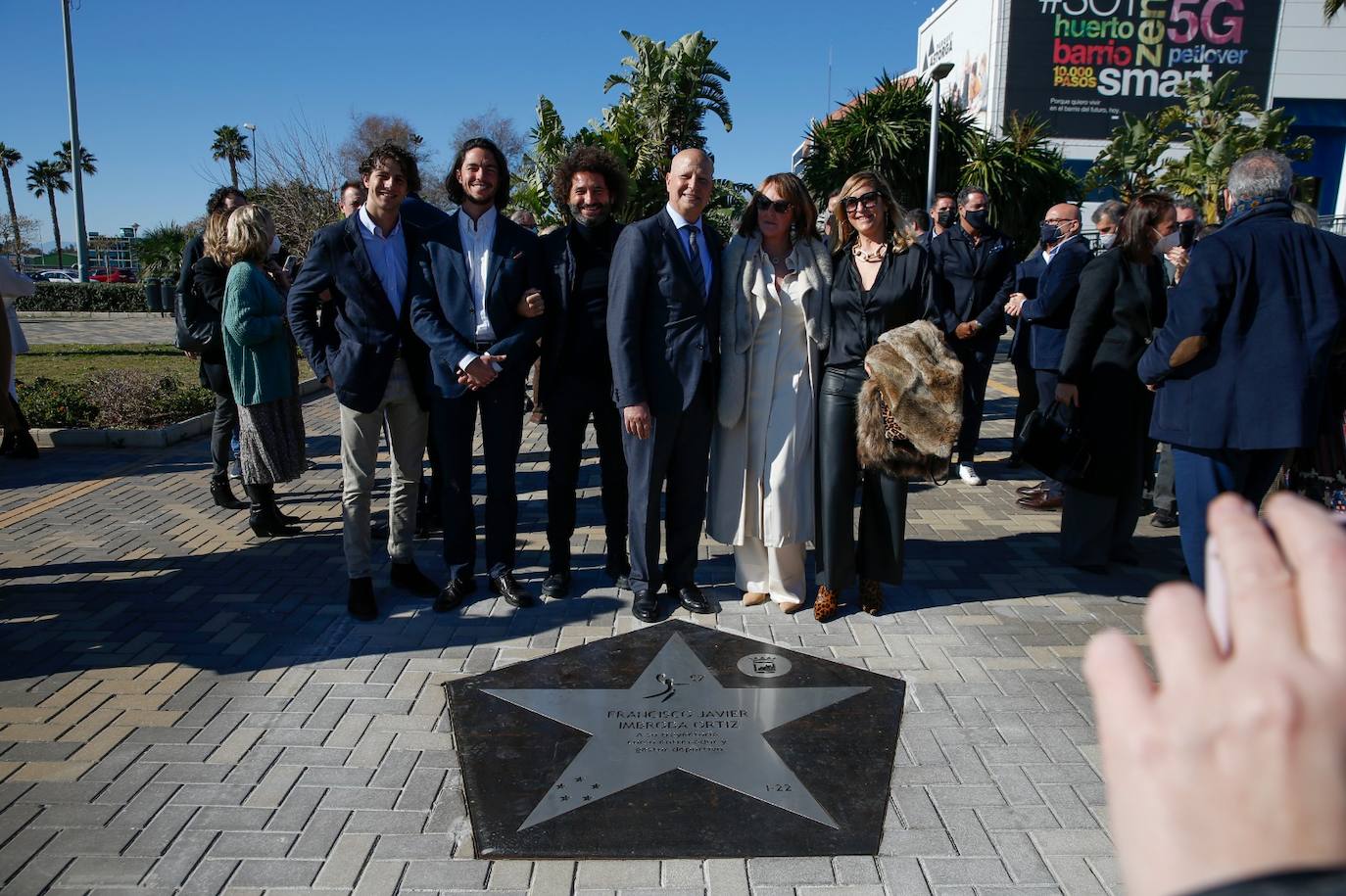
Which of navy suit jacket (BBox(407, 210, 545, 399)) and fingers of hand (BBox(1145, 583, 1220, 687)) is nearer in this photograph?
fingers of hand (BBox(1145, 583, 1220, 687))

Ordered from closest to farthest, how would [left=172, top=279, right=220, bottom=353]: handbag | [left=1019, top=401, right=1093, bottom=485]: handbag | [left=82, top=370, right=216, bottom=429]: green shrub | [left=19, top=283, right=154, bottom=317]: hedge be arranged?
1. [left=1019, top=401, right=1093, bottom=485]: handbag
2. [left=172, top=279, right=220, bottom=353]: handbag
3. [left=82, top=370, right=216, bottom=429]: green shrub
4. [left=19, top=283, right=154, bottom=317]: hedge

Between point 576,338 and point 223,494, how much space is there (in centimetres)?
332

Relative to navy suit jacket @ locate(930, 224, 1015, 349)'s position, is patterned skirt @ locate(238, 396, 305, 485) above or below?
below

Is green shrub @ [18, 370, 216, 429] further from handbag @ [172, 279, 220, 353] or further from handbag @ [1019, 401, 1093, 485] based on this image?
handbag @ [1019, 401, 1093, 485]

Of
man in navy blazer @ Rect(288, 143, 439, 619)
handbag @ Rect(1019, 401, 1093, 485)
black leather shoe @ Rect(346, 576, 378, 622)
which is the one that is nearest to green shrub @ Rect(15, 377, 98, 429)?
man in navy blazer @ Rect(288, 143, 439, 619)

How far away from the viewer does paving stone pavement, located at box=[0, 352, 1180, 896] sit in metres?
2.71

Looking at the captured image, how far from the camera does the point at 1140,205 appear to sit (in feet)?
16.7

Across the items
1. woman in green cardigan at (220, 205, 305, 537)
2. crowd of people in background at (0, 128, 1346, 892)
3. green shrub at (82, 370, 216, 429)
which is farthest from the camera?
green shrub at (82, 370, 216, 429)

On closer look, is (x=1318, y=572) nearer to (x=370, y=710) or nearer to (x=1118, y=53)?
(x=370, y=710)

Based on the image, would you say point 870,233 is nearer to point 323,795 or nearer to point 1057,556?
point 1057,556

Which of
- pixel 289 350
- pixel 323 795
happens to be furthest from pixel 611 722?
pixel 289 350

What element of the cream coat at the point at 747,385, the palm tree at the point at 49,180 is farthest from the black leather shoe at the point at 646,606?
the palm tree at the point at 49,180

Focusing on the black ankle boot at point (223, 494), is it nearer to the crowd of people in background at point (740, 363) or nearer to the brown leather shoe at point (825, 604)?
the crowd of people in background at point (740, 363)

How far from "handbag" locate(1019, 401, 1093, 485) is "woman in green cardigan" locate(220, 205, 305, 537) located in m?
4.56
